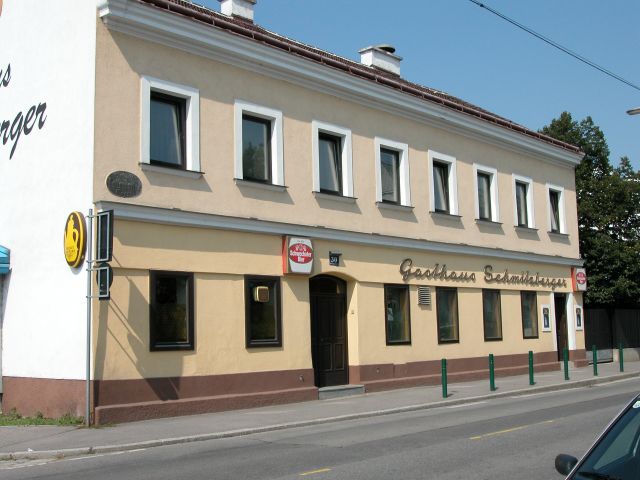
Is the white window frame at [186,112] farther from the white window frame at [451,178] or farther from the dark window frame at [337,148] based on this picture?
the white window frame at [451,178]

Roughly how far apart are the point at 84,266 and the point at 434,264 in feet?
36.2

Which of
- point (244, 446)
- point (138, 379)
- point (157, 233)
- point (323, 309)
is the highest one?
point (157, 233)

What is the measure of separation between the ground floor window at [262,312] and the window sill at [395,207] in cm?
440

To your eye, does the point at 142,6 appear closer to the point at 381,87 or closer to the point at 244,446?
the point at 381,87

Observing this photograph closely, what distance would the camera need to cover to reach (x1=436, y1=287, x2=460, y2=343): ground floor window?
22406 mm

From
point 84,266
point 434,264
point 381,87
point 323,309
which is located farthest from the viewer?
point 434,264

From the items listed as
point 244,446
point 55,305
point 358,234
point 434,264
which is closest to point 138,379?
point 55,305

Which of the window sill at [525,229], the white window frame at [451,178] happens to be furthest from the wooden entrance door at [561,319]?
the white window frame at [451,178]

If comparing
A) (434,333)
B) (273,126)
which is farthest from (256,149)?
(434,333)

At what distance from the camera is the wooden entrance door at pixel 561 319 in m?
28.0

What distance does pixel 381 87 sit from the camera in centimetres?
2088

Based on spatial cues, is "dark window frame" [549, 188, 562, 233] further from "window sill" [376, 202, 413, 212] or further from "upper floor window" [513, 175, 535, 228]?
"window sill" [376, 202, 413, 212]

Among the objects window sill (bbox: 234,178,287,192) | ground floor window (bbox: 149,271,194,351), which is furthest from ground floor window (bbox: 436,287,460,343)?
ground floor window (bbox: 149,271,194,351)

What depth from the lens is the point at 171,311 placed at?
51.7 ft
